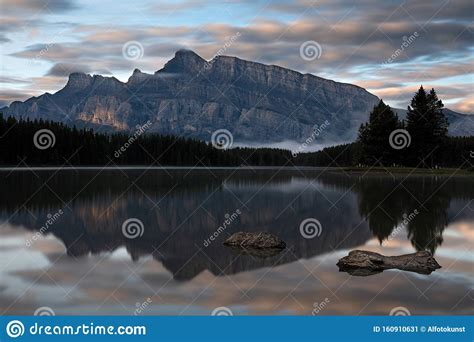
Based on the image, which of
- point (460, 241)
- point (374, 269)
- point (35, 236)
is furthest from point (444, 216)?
point (35, 236)

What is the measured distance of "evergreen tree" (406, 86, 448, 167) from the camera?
11525 cm

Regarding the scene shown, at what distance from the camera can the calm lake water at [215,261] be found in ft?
52.4

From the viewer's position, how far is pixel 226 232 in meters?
28.3

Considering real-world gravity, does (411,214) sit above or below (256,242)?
above

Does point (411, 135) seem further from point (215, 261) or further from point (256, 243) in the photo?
point (215, 261)

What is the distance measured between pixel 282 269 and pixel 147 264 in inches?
197

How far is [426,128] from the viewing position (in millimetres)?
115875

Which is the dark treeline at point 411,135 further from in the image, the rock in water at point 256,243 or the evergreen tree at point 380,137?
the rock in water at point 256,243

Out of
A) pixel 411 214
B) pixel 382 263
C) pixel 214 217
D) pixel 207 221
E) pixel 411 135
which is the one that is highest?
pixel 411 135

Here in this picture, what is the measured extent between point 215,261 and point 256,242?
124 inches

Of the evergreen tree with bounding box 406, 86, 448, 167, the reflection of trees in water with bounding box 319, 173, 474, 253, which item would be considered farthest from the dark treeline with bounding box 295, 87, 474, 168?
the reflection of trees in water with bounding box 319, 173, 474, 253

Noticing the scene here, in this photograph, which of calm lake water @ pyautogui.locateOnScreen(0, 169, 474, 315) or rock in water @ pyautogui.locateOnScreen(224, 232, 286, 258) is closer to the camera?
calm lake water @ pyautogui.locateOnScreen(0, 169, 474, 315)

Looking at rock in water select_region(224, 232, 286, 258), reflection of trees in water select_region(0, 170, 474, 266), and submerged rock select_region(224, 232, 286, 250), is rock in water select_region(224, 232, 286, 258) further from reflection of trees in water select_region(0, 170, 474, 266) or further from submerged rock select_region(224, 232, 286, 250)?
reflection of trees in water select_region(0, 170, 474, 266)

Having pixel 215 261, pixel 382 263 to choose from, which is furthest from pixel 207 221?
pixel 382 263
